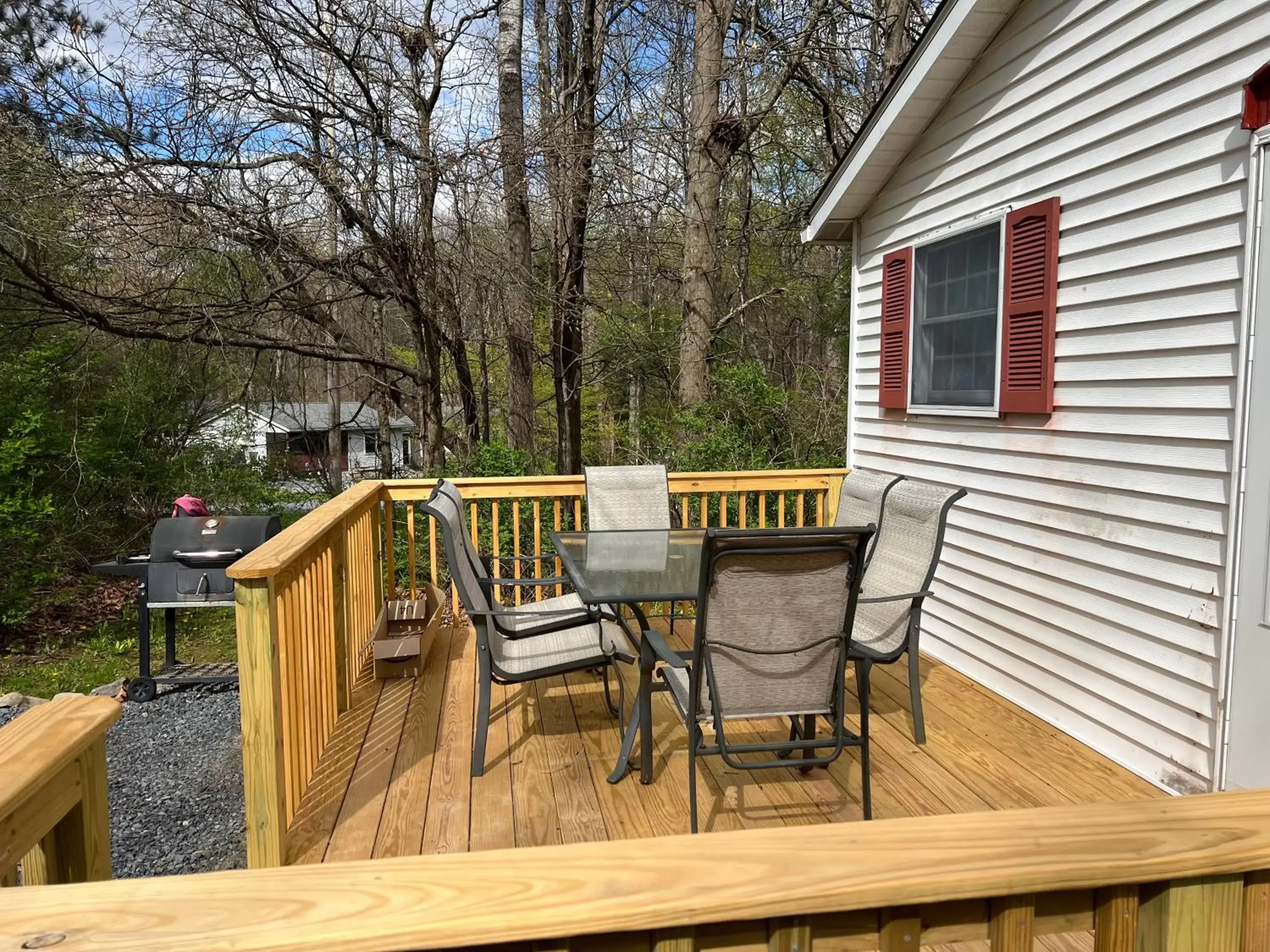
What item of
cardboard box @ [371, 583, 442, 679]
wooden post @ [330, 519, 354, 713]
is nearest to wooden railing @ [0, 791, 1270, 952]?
wooden post @ [330, 519, 354, 713]

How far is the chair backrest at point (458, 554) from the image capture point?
293 cm

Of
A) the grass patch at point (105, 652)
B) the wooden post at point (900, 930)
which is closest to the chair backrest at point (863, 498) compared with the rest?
the wooden post at point (900, 930)

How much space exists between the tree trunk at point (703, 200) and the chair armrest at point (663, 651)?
566 cm

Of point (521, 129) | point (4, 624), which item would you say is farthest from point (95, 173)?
point (4, 624)

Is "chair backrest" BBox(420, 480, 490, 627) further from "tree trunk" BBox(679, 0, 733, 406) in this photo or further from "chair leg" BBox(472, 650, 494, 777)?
"tree trunk" BBox(679, 0, 733, 406)

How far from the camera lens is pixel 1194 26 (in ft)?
9.44

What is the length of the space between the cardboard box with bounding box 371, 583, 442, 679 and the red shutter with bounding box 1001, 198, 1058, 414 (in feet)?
10.2

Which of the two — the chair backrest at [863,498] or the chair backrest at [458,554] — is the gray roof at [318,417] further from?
the chair backrest at [863,498]

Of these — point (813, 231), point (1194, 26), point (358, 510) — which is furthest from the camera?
point (813, 231)

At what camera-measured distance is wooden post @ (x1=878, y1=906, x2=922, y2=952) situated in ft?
2.92

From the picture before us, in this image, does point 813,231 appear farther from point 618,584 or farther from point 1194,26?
point 618,584

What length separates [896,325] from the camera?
4887 millimetres

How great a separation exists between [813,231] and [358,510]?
11.8 feet

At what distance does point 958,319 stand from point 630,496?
2017 millimetres
